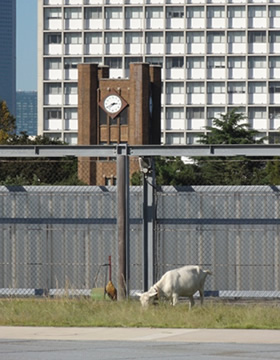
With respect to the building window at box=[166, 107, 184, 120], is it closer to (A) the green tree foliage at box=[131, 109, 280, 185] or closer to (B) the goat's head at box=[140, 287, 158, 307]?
(A) the green tree foliage at box=[131, 109, 280, 185]

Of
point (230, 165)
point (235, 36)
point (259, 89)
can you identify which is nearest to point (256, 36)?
point (235, 36)

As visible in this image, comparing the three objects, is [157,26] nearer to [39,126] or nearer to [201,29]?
[201,29]

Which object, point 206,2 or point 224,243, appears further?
point 206,2

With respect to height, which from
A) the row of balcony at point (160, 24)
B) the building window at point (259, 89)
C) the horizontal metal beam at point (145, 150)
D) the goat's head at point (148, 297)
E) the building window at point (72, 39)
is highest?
the row of balcony at point (160, 24)

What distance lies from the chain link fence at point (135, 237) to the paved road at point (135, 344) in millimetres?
4307

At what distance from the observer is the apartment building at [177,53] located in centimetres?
12769

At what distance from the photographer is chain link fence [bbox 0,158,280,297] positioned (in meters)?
20.8

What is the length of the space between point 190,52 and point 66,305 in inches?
4402

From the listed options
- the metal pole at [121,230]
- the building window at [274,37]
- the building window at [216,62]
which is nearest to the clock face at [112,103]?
the building window at [216,62]

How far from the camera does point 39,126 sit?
435ft

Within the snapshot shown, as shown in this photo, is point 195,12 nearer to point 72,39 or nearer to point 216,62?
point 216,62

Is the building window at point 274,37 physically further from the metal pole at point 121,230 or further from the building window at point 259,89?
the metal pole at point 121,230

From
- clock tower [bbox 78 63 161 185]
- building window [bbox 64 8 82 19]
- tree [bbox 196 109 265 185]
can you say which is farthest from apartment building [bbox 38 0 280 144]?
clock tower [bbox 78 63 161 185]

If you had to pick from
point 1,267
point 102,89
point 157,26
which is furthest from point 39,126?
point 1,267
